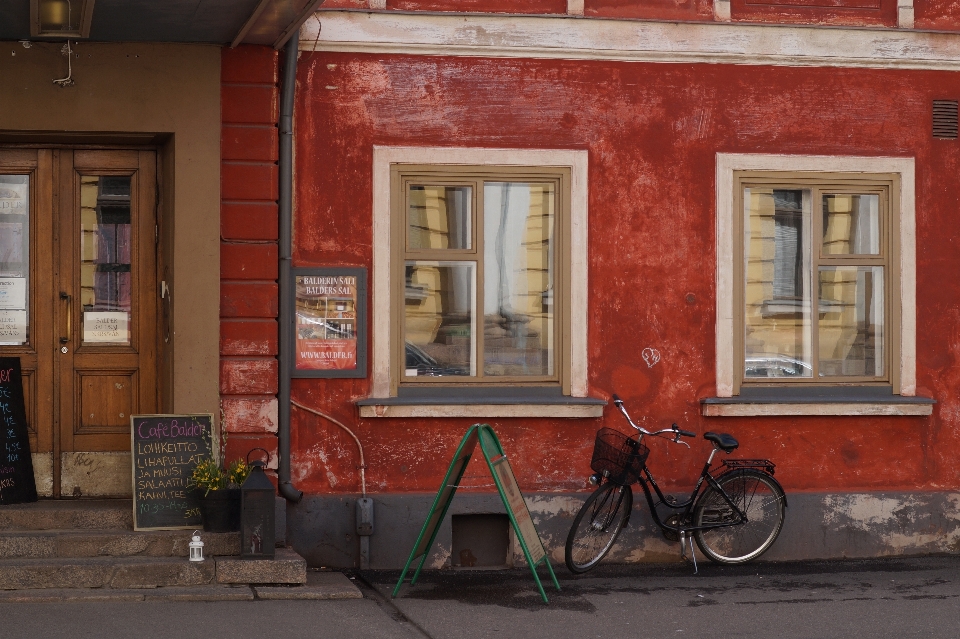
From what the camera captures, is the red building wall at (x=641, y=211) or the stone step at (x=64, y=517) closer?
the stone step at (x=64, y=517)

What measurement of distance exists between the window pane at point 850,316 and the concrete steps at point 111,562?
449 cm

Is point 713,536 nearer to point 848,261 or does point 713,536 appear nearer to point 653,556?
point 653,556

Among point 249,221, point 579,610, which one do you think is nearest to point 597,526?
point 579,610

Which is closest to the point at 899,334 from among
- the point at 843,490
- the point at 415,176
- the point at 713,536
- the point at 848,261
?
the point at 848,261

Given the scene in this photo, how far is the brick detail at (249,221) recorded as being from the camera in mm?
8898

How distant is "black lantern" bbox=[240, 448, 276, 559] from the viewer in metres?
8.09

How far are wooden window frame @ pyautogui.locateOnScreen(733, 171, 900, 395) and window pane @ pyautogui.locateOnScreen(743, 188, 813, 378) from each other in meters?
0.06

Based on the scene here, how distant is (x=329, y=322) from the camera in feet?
30.0

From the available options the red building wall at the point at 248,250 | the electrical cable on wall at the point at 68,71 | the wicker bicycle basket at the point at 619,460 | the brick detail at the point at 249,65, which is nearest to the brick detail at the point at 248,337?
the red building wall at the point at 248,250

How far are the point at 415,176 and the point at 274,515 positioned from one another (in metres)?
2.72

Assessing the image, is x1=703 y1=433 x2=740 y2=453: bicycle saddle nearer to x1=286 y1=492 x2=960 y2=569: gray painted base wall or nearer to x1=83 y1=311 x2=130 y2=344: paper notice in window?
x1=286 y1=492 x2=960 y2=569: gray painted base wall

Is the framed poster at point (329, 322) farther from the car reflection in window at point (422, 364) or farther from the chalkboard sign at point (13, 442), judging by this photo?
the chalkboard sign at point (13, 442)

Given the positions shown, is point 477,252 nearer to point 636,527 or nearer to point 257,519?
point 636,527

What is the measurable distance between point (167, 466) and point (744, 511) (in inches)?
162
